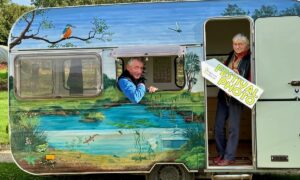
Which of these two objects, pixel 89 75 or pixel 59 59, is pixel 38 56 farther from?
pixel 89 75

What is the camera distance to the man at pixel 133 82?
6387 mm

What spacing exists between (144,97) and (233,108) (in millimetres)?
1294

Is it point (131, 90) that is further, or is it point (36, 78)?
point (36, 78)

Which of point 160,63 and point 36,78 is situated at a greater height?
point 160,63

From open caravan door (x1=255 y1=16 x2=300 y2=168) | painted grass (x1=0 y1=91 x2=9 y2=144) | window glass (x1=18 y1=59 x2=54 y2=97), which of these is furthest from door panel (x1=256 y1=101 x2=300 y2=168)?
painted grass (x1=0 y1=91 x2=9 y2=144)

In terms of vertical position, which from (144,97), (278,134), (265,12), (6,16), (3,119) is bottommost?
(3,119)

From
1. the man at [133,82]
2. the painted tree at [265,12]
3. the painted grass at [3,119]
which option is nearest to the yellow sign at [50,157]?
the man at [133,82]

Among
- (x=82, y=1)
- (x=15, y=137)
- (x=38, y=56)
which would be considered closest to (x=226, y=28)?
(x=38, y=56)

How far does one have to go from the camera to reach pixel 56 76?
6617 mm

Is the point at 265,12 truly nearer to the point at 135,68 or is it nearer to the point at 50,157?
the point at 135,68

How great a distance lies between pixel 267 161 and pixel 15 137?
11.7 ft

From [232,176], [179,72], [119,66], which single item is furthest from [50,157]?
[232,176]

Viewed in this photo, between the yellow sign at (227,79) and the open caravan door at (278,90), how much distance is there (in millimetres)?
213

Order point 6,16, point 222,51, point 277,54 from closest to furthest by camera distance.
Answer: point 277,54 < point 222,51 < point 6,16
